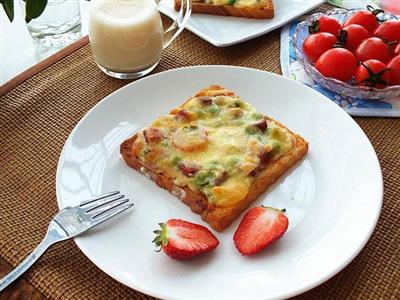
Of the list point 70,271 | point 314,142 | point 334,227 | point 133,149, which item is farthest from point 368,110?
point 70,271

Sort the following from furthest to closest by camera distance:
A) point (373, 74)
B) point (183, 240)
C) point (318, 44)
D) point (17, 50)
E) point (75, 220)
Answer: point (17, 50)
point (318, 44)
point (373, 74)
point (75, 220)
point (183, 240)

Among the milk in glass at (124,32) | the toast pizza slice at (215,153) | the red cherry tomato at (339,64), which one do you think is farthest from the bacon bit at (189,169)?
the red cherry tomato at (339,64)

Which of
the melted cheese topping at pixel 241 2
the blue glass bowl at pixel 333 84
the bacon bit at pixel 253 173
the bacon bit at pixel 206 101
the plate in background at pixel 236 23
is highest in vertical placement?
the bacon bit at pixel 206 101

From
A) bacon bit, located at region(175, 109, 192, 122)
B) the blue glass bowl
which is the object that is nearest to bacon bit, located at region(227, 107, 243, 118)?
bacon bit, located at region(175, 109, 192, 122)

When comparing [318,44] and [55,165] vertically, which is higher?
[318,44]

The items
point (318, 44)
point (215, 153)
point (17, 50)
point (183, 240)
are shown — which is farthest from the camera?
point (17, 50)

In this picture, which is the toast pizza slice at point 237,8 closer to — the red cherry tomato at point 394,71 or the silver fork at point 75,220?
the red cherry tomato at point 394,71

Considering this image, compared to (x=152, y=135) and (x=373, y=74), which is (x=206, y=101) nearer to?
(x=152, y=135)

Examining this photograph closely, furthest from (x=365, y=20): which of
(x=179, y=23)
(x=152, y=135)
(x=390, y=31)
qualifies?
(x=152, y=135)
